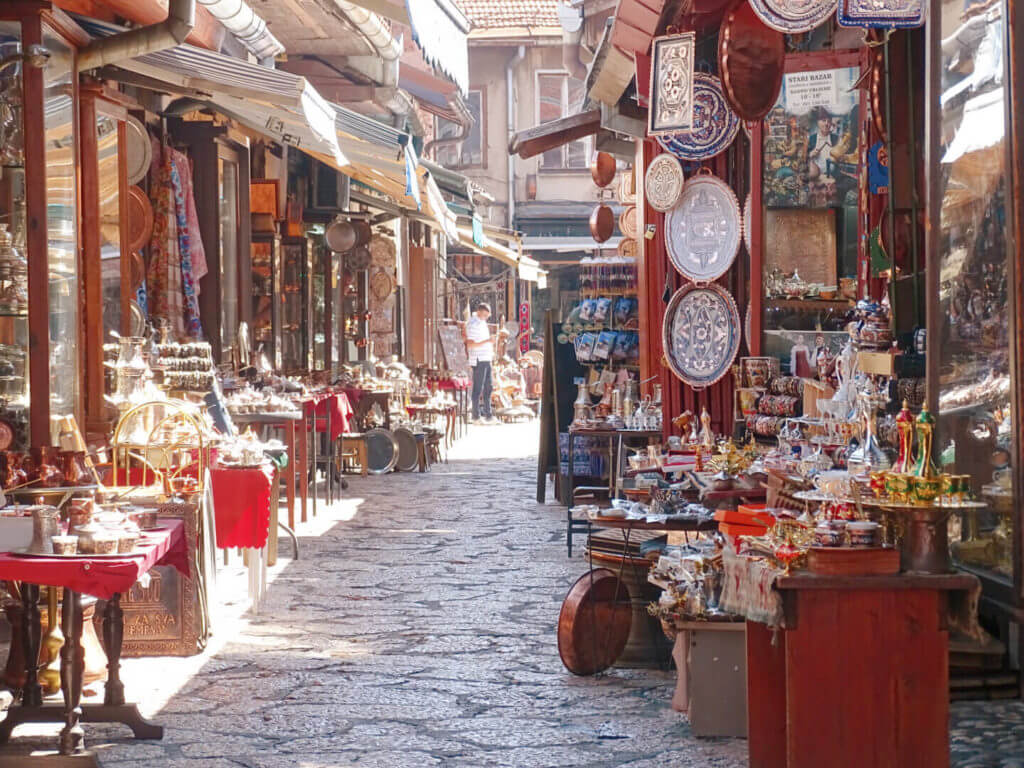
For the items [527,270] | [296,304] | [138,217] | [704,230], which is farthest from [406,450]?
[527,270]

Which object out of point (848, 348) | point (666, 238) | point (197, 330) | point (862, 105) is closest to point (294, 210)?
point (197, 330)

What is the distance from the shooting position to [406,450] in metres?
16.7

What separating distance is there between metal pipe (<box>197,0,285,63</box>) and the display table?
18.6 ft

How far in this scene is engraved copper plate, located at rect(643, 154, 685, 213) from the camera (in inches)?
400

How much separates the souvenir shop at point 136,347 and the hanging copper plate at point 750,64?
2.86 meters

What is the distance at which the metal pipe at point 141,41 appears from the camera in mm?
8203

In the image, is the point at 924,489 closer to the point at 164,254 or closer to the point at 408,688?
the point at 408,688

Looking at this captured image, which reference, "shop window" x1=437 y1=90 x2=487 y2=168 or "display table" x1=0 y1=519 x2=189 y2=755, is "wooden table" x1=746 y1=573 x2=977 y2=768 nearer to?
"display table" x1=0 y1=519 x2=189 y2=755

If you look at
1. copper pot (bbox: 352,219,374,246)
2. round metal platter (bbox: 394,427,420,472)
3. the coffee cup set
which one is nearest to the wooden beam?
round metal platter (bbox: 394,427,420,472)

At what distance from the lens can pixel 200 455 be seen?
720cm

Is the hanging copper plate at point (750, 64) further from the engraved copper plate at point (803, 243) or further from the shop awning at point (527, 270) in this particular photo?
the shop awning at point (527, 270)

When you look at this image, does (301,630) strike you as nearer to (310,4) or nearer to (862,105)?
(862,105)

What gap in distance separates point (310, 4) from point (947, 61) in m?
9.30

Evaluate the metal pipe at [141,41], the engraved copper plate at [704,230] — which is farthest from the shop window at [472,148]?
the metal pipe at [141,41]
